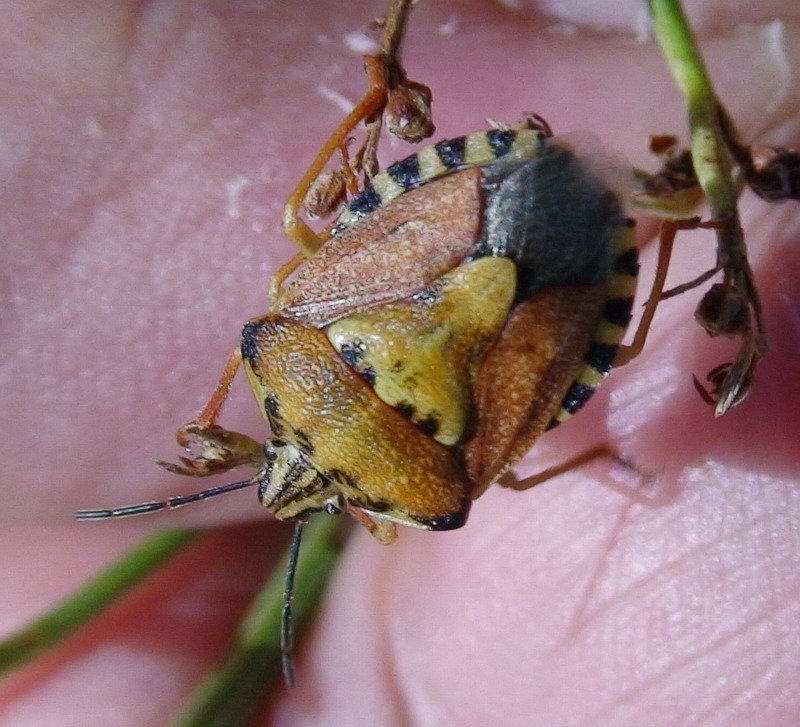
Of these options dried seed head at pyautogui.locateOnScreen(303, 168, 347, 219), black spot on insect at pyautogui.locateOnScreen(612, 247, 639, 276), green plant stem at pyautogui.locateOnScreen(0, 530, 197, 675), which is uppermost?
dried seed head at pyautogui.locateOnScreen(303, 168, 347, 219)

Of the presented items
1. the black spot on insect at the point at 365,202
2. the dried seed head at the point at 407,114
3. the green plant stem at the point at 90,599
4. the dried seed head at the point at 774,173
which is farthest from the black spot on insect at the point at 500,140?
the green plant stem at the point at 90,599

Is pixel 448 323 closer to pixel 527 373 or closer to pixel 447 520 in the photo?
pixel 527 373

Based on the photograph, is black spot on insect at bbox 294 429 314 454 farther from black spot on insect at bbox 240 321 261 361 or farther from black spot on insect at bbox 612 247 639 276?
black spot on insect at bbox 612 247 639 276

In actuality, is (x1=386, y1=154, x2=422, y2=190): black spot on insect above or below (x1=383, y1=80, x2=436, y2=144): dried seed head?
below

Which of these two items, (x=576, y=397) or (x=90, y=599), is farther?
(x=90, y=599)

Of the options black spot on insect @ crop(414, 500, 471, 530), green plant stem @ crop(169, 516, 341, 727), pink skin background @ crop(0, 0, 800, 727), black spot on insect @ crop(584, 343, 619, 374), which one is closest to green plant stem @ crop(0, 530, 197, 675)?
green plant stem @ crop(169, 516, 341, 727)

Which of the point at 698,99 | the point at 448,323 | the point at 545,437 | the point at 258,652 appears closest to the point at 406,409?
the point at 448,323

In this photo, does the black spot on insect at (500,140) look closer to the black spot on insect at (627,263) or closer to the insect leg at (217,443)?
the black spot on insect at (627,263)
